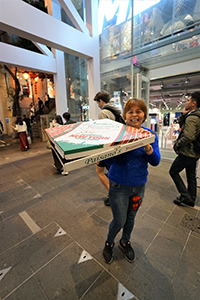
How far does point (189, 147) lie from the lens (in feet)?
7.09

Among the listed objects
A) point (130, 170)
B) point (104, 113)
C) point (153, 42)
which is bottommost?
point (130, 170)

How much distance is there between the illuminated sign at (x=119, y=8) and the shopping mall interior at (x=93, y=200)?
30 mm

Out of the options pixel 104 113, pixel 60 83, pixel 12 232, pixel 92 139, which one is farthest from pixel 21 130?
pixel 92 139

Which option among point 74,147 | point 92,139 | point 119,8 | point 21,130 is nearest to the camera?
point 74,147

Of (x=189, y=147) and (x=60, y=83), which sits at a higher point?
(x=60, y=83)

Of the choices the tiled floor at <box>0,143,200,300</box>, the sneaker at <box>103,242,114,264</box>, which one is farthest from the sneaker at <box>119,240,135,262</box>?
the sneaker at <box>103,242,114,264</box>

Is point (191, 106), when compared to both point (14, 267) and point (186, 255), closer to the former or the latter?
point (186, 255)

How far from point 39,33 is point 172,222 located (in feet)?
15.8

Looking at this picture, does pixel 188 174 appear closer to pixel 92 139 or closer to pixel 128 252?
pixel 128 252

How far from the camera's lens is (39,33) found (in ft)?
11.4

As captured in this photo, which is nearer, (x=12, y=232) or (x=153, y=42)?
(x=12, y=232)

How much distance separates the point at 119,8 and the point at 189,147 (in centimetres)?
631

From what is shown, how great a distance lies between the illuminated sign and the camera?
470 cm

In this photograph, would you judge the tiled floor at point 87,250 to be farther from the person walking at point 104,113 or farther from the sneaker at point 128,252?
the person walking at point 104,113
